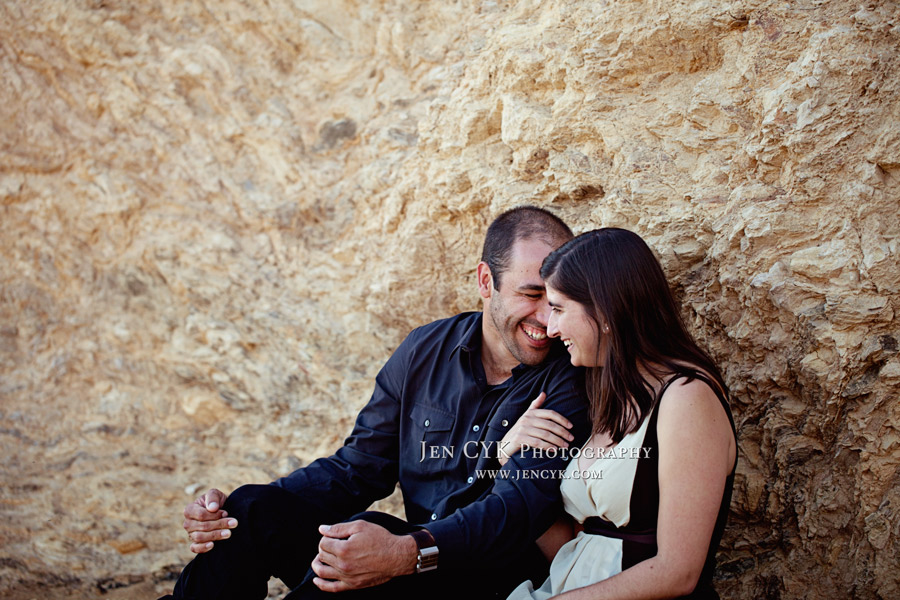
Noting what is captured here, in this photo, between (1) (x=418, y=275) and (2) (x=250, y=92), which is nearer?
(1) (x=418, y=275)

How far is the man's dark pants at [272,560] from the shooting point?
260cm

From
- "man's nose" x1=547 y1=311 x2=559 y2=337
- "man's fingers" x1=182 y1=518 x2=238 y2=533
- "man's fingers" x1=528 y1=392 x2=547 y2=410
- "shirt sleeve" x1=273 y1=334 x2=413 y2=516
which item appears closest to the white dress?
"man's fingers" x1=528 y1=392 x2=547 y2=410

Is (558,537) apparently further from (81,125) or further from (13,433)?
(81,125)

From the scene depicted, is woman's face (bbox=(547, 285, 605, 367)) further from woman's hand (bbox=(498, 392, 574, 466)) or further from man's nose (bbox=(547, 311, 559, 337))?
woman's hand (bbox=(498, 392, 574, 466))

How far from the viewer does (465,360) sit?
3.21 metres

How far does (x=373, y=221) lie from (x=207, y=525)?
221 cm

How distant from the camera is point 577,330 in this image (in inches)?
102

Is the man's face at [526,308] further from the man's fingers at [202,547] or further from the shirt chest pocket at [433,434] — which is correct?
the man's fingers at [202,547]

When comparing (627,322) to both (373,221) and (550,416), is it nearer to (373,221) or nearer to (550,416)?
(550,416)

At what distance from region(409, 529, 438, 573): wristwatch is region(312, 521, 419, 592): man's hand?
0.6 inches

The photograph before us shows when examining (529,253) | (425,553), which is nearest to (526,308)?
(529,253)

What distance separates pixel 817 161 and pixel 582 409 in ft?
4.09

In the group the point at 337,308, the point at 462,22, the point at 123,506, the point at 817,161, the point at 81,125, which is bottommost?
the point at 123,506

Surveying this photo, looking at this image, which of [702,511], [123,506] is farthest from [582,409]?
[123,506]
